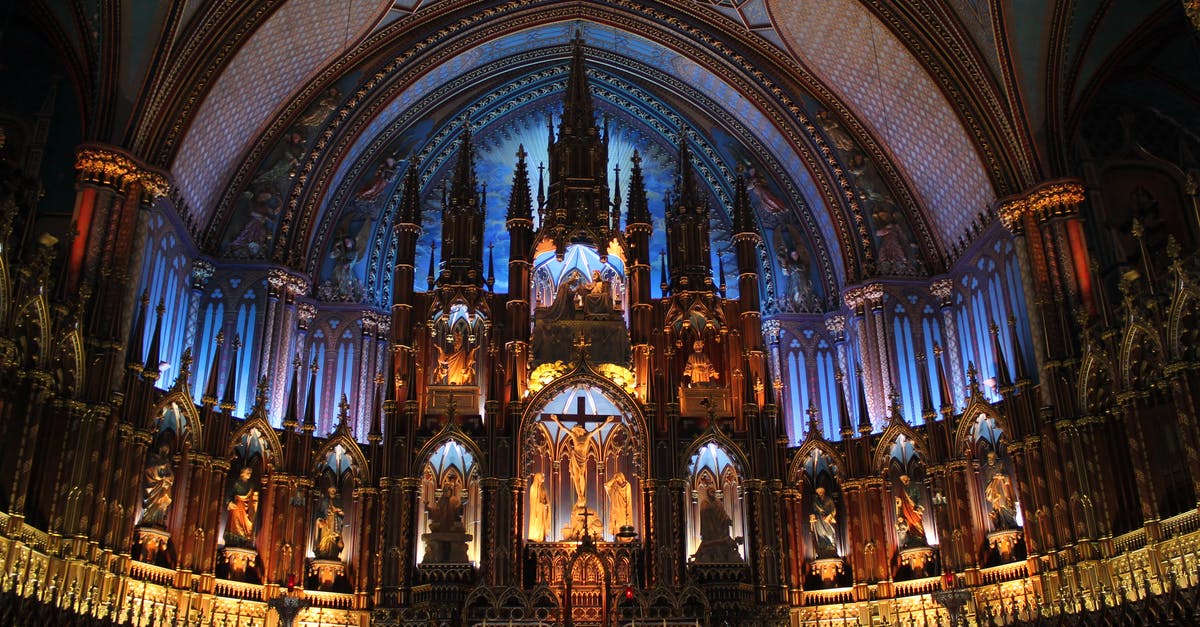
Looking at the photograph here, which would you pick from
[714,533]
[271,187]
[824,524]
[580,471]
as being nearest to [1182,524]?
[824,524]

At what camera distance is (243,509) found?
25.5 m

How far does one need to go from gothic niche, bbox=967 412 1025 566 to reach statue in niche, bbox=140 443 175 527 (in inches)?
729

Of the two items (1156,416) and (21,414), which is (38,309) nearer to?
(21,414)

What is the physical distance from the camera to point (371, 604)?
84.8ft

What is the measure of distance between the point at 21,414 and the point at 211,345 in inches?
317

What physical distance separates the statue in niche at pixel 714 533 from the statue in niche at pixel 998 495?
612 cm

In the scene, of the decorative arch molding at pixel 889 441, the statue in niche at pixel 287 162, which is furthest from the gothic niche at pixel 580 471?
the statue in niche at pixel 287 162

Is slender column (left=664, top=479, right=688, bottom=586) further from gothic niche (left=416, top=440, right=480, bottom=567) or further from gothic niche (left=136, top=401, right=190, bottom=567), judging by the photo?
gothic niche (left=136, top=401, right=190, bottom=567)

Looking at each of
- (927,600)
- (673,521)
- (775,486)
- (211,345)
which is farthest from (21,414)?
(927,600)

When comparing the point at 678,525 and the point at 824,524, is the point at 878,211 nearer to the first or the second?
the point at 824,524

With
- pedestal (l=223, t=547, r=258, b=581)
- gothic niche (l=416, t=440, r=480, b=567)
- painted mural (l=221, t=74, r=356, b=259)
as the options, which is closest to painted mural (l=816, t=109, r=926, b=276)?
gothic niche (l=416, t=440, r=480, b=567)

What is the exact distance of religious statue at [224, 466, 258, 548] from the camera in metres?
25.1

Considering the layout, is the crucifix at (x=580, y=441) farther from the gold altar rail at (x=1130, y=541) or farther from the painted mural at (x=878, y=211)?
the gold altar rail at (x=1130, y=541)

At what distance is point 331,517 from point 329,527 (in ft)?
0.81
